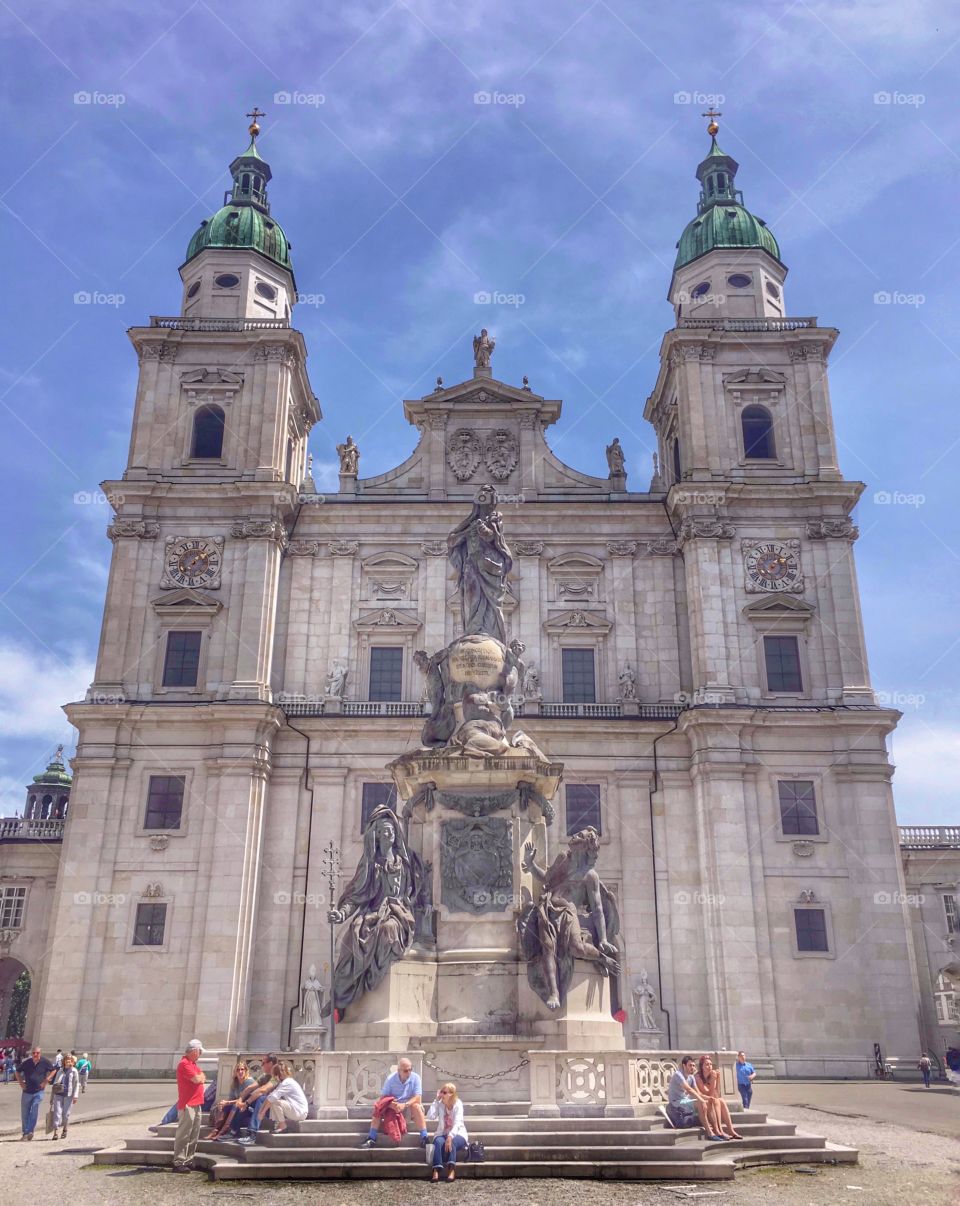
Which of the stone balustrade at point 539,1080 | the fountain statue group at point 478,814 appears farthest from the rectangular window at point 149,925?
the stone balustrade at point 539,1080

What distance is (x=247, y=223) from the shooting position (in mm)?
39844

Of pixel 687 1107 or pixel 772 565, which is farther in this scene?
pixel 772 565

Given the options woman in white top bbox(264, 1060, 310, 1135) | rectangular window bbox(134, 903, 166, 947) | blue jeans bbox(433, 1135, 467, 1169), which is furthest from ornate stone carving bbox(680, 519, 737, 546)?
blue jeans bbox(433, 1135, 467, 1169)

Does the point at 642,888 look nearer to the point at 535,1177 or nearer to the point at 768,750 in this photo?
the point at 768,750

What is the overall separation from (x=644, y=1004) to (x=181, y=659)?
55.0 ft

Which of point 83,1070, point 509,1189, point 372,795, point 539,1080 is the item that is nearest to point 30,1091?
point 539,1080

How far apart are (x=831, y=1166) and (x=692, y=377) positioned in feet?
92.5

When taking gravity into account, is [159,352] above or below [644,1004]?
above

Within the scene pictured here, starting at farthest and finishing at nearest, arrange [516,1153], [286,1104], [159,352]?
[159,352] → [286,1104] → [516,1153]

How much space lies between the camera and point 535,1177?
1002 centimetres

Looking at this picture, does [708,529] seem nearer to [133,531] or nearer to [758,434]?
[758,434]

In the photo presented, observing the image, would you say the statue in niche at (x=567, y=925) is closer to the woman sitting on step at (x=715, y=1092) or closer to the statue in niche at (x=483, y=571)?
the woman sitting on step at (x=715, y=1092)

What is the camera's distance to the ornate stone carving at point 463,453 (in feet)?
118

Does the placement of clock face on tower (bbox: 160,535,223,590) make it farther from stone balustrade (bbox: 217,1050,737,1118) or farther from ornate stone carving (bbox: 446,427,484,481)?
stone balustrade (bbox: 217,1050,737,1118)
